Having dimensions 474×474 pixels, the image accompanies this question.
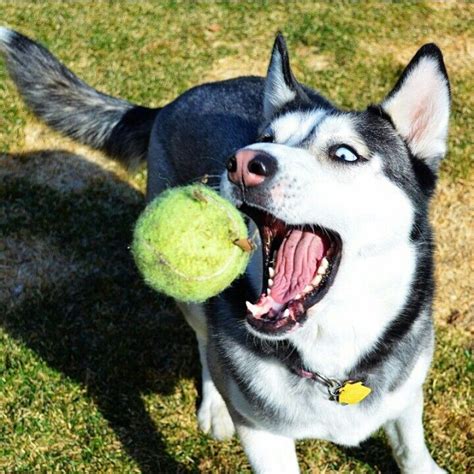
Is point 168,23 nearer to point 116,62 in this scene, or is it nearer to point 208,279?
point 116,62

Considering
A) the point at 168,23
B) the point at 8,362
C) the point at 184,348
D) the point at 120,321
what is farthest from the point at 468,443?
the point at 168,23

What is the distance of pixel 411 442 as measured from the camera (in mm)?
3846

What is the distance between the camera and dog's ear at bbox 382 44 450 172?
10.2 ft

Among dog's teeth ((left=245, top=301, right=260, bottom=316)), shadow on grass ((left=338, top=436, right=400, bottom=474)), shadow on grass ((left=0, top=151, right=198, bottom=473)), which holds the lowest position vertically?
Answer: shadow on grass ((left=0, top=151, right=198, bottom=473))

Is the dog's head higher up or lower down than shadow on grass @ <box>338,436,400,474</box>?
higher up

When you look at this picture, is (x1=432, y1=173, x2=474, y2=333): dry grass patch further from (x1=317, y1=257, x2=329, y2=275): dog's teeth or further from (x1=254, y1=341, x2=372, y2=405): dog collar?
(x1=317, y1=257, x2=329, y2=275): dog's teeth

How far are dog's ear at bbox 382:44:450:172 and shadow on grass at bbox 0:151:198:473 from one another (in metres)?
2.15

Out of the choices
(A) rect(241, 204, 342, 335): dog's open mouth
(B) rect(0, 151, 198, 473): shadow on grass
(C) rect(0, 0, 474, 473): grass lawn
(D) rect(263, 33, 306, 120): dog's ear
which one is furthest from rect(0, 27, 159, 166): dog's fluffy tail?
(A) rect(241, 204, 342, 335): dog's open mouth

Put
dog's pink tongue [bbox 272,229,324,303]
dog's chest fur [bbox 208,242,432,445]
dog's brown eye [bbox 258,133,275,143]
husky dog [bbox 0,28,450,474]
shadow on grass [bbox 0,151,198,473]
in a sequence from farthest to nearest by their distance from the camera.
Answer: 1. shadow on grass [bbox 0,151,198,473]
2. dog's brown eye [bbox 258,133,275,143]
3. dog's chest fur [bbox 208,242,432,445]
4. dog's pink tongue [bbox 272,229,324,303]
5. husky dog [bbox 0,28,450,474]

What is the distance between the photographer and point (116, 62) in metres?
7.27

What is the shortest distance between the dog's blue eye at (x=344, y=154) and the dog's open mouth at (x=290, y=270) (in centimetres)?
29

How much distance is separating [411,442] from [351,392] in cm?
84

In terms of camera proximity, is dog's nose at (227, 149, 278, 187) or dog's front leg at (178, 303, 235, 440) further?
dog's front leg at (178, 303, 235, 440)

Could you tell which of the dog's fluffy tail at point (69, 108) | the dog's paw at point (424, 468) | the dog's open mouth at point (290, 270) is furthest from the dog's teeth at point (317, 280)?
the dog's fluffy tail at point (69, 108)
